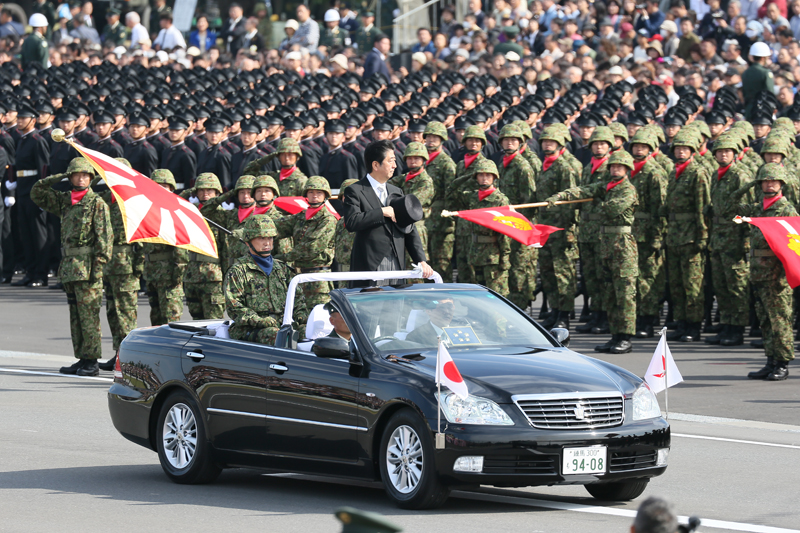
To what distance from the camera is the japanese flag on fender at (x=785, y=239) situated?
574 inches

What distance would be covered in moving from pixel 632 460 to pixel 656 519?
4863 millimetres

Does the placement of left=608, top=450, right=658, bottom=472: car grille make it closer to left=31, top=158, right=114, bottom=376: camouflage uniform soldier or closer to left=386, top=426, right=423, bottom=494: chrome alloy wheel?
left=386, top=426, right=423, bottom=494: chrome alloy wheel

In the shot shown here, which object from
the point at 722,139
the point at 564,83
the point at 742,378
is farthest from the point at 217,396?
the point at 564,83

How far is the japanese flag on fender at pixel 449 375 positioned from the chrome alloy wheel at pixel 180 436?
88.1 inches

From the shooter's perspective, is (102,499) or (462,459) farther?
(102,499)

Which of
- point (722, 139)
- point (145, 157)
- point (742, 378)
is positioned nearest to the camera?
point (742, 378)

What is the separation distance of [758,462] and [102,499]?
15.4 feet

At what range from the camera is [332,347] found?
9102 millimetres

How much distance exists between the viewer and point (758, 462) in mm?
10859

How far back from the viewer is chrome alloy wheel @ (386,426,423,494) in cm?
875

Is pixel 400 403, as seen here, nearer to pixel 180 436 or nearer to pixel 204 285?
pixel 180 436

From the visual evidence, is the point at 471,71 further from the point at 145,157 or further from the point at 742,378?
the point at 742,378

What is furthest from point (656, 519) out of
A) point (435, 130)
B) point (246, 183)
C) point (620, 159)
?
point (435, 130)

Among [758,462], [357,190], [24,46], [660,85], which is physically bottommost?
[758,462]
